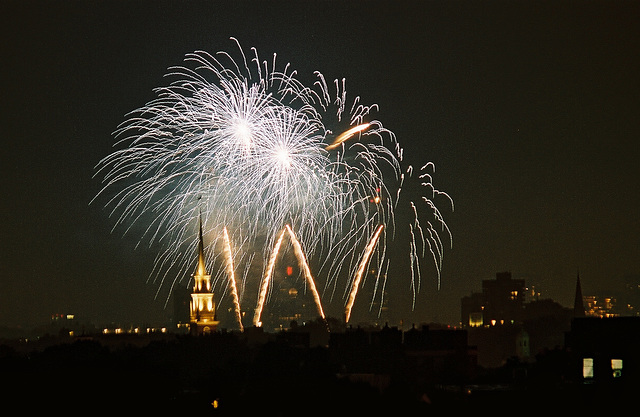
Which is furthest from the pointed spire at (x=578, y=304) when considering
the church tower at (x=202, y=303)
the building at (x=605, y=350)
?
the building at (x=605, y=350)

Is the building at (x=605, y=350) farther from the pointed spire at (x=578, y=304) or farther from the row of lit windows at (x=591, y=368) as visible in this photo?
the pointed spire at (x=578, y=304)

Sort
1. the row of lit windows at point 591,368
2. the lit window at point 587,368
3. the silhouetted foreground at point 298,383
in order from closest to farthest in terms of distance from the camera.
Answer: the silhouetted foreground at point 298,383
the row of lit windows at point 591,368
the lit window at point 587,368

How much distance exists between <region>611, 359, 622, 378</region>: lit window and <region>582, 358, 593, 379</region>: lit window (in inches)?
46.1

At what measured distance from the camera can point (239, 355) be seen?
126000 millimetres

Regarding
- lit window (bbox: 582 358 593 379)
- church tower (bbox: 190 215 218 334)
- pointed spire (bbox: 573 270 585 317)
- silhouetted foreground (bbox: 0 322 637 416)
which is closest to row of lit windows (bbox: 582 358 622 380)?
lit window (bbox: 582 358 593 379)

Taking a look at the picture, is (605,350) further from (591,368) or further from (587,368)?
(587,368)

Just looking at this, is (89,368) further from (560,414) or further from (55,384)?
(560,414)

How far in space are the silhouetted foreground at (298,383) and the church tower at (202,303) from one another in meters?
31.8

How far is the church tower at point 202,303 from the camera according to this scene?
163625 millimetres

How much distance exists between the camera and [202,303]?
16662 centimetres

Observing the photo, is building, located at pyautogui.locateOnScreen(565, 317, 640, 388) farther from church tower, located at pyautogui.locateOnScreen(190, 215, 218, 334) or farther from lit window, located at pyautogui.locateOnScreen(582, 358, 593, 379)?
church tower, located at pyautogui.locateOnScreen(190, 215, 218, 334)

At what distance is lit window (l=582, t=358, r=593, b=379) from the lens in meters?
52.8

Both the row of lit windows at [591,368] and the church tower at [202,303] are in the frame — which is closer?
the row of lit windows at [591,368]

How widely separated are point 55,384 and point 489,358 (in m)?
123
